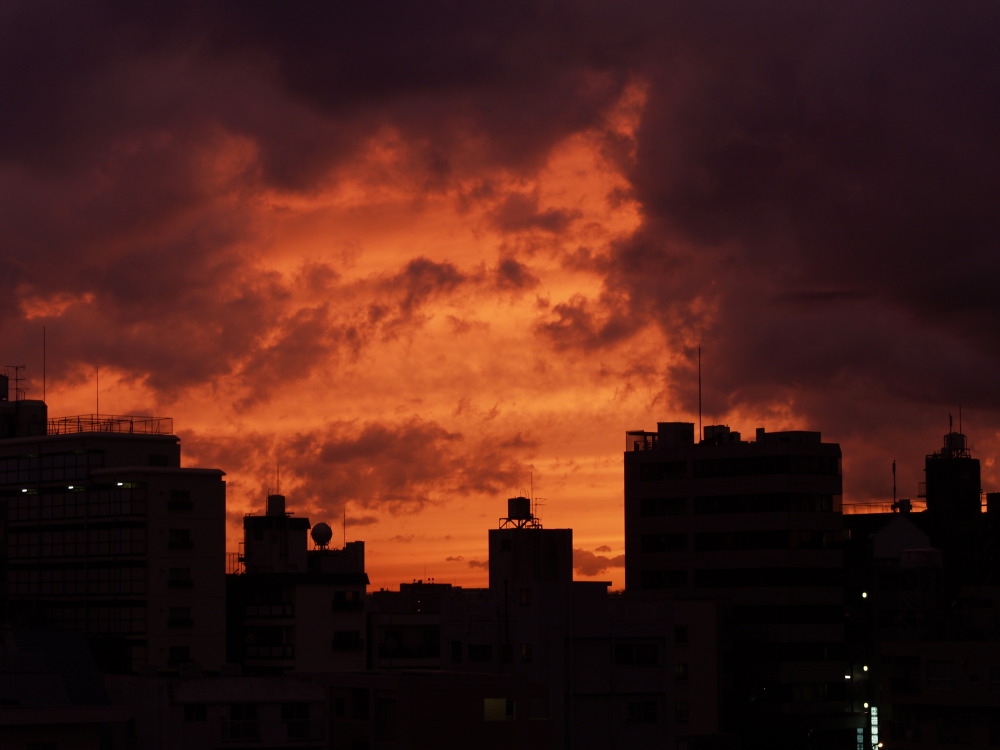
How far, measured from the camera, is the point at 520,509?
154 meters

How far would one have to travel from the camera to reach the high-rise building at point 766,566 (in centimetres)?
14562

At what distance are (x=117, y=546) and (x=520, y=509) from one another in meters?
42.4

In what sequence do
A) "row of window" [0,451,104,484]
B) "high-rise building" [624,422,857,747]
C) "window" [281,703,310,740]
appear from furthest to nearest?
"high-rise building" [624,422,857,747], "row of window" [0,451,104,484], "window" [281,703,310,740]

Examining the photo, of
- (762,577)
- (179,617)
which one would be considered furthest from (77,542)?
(762,577)

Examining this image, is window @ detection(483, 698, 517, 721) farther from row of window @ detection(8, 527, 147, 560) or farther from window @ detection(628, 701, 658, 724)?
row of window @ detection(8, 527, 147, 560)

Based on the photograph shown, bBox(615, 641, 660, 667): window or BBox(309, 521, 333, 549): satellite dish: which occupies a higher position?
BBox(309, 521, 333, 549): satellite dish

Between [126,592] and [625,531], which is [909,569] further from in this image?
[126,592]

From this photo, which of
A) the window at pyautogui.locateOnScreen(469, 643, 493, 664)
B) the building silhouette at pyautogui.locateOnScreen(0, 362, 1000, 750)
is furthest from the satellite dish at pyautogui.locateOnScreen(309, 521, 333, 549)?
the window at pyautogui.locateOnScreen(469, 643, 493, 664)

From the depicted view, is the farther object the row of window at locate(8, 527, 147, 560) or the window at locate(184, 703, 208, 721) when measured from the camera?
the row of window at locate(8, 527, 147, 560)

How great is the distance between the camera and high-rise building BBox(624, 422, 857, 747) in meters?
146

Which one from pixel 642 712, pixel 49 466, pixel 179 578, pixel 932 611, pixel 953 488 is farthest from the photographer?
pixel 953 488

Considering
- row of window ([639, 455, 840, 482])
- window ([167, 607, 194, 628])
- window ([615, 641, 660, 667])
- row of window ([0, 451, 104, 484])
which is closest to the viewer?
window ([615, 641, 660, 667])

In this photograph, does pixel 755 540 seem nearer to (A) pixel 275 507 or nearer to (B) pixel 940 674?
(B) pixel 940 674

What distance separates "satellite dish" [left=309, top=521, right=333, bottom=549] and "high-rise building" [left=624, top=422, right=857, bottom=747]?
30.6 m
